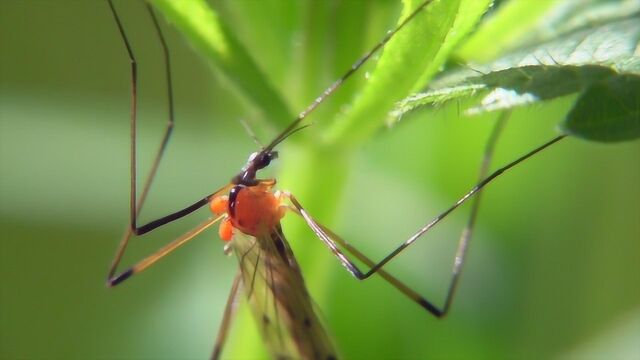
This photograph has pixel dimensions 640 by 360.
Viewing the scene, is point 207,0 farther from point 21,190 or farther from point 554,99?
point 21,190

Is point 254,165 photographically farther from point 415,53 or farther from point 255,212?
point 415,53

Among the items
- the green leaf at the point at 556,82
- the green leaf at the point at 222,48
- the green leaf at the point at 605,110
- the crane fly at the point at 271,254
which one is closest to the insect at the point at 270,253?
the crane fly at the point at 271,254

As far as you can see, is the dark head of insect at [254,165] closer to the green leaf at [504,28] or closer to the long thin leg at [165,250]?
the long thin leg at [165,250]

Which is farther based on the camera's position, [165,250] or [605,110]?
[165,250]

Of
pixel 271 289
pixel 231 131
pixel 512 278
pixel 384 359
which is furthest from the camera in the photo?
pixel 231 131

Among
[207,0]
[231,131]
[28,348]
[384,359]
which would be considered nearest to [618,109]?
[207,0]

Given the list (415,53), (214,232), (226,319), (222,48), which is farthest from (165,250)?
(214,232)
